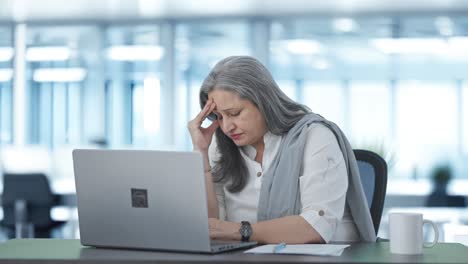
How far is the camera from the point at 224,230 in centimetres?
220

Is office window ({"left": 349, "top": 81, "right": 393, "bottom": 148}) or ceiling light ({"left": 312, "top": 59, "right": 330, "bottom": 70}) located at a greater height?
ceiling light ({"left": 312, "top": 59, "right": 330, "bottom": 70})

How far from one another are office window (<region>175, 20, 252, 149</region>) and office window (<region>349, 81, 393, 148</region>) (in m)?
1.27

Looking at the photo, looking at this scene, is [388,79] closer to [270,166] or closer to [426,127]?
Answer: [426,127]

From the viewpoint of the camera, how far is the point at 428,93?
8.43 metres

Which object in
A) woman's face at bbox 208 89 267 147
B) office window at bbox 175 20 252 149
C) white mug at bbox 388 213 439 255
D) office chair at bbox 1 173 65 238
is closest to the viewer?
white mug at bbox 388 213 439 255

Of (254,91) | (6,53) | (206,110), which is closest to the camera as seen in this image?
(254,91)

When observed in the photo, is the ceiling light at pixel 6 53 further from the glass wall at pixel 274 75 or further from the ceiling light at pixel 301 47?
the ceiling light at pixel 301 47

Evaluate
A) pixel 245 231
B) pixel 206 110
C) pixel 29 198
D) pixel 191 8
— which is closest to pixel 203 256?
pixel 245 231

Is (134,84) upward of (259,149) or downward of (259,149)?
upward

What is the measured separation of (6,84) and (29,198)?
261 centimetres

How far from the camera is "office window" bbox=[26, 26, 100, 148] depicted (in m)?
8.84

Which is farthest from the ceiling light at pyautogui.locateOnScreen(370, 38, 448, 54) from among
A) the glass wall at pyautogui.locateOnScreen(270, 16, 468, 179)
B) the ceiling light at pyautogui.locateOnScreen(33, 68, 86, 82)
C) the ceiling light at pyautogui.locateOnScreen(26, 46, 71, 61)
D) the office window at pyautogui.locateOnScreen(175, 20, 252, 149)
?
the ceiling light at pyautogui.locateOnScreen(26, 46, 71, 61)

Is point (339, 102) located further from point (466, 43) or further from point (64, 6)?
point (64, 6)

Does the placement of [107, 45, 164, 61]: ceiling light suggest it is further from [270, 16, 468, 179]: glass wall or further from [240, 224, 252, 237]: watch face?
[240, 224, 252, 237]: watch face
